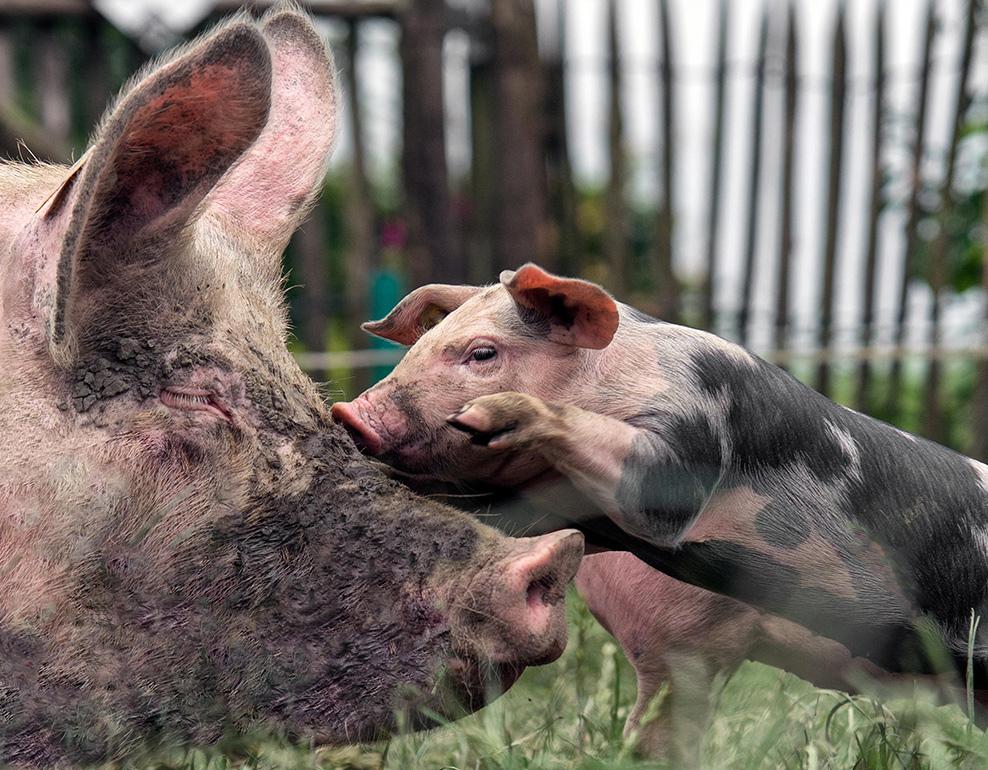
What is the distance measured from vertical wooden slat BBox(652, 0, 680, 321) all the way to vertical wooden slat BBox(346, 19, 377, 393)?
4.39ft

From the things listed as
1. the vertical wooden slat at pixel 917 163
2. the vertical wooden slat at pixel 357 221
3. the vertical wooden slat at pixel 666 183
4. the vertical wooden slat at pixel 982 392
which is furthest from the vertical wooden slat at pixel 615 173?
the vertical wooden slat at pixel 982 392

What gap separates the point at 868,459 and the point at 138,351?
3.97ft

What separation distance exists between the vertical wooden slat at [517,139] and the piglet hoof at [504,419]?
15.0ft

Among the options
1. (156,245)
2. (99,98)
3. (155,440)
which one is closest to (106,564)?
(155,440)

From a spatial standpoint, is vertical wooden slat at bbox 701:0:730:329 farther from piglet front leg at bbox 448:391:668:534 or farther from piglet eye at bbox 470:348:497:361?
piglet front leg at bbox 448:391:668:534

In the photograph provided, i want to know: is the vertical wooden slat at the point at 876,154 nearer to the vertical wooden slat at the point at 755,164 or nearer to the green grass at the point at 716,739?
the vertical wooden slat at the point at 755,164

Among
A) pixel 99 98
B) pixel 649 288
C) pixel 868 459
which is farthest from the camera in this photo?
pixel 649 288

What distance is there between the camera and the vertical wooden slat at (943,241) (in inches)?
260

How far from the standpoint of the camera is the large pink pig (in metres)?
2.10

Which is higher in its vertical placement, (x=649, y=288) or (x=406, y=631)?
(x=406, y=631)

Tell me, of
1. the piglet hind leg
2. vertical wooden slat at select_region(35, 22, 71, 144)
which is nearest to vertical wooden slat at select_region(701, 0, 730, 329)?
vertical wooden slat at select_region(35, 22, 71, 144)

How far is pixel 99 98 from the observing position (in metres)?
6.48

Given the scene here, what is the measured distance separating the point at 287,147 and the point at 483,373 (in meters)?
0.91

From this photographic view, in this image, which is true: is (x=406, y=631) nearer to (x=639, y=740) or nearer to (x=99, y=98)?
(x=639, y=740)
